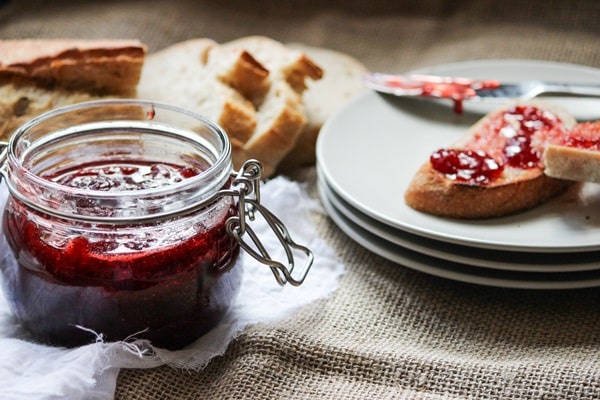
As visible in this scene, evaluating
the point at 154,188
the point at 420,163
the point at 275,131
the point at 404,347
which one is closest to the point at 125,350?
the point at 154,188

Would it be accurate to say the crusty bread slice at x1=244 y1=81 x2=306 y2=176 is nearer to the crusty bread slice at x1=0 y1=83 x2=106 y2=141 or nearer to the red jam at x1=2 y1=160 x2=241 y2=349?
the crusty bread slice at x1=0 y1=83 x2=106 y2=141

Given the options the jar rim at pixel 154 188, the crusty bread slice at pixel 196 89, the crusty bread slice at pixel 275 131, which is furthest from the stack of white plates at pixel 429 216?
the jar rim at pixel 154 188

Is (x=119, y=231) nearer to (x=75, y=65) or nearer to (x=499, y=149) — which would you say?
(x=75, y=65)

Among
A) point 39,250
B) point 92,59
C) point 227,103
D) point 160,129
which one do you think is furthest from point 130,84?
point 39,250

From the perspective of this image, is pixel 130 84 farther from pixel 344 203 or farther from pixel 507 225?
pixel 507 225

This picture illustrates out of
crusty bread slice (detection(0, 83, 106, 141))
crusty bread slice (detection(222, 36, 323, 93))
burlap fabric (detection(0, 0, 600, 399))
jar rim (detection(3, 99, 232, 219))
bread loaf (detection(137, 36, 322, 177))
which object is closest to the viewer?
jar rim (detection(3, 99, 232, 219))

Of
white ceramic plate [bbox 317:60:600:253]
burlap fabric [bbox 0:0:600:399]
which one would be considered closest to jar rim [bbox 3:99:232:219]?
burlap fabric [bbox 0:0:600:399]

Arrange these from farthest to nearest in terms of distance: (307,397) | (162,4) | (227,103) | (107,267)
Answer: (162,4), (227,103), (307,397), (107,267)
